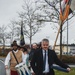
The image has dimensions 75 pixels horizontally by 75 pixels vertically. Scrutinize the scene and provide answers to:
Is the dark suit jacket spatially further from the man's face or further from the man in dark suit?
the man's face

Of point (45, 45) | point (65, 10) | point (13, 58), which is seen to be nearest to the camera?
point (45, 45)

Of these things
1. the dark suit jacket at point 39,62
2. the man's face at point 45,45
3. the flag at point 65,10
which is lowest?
the dark suit jacket at point 39,62

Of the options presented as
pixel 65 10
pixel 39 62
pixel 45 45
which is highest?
pixel 65 10

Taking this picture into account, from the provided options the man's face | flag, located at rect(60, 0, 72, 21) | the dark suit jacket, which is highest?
flag, located at rect(60, 0, 72, 21)

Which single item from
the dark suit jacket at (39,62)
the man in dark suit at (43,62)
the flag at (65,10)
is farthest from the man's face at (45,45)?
the flag at (65,10)

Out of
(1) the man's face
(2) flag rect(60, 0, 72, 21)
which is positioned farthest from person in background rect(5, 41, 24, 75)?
(1) the man's face

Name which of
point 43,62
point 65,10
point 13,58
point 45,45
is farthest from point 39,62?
point 65,10

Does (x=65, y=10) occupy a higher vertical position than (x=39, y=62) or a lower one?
higher

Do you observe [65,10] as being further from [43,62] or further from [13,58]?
[43,62]

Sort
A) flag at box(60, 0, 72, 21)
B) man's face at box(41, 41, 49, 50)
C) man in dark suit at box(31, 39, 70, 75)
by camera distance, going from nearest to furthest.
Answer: man's face at box(41, 41, 49, 50)
man in dark suit at box(31, 39, 70, 75)
flag at box(60, 0, 72, 21)

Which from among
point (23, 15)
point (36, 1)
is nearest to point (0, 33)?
point (23, 15)

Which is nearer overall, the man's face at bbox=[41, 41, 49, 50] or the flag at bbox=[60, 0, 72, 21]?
the man's face at bbox=[41, 41, 49, 50]

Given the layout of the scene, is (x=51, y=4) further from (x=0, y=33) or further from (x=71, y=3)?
(x=0, y=33)

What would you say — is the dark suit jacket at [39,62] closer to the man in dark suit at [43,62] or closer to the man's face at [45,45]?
the man in dark suit at [43,62]
